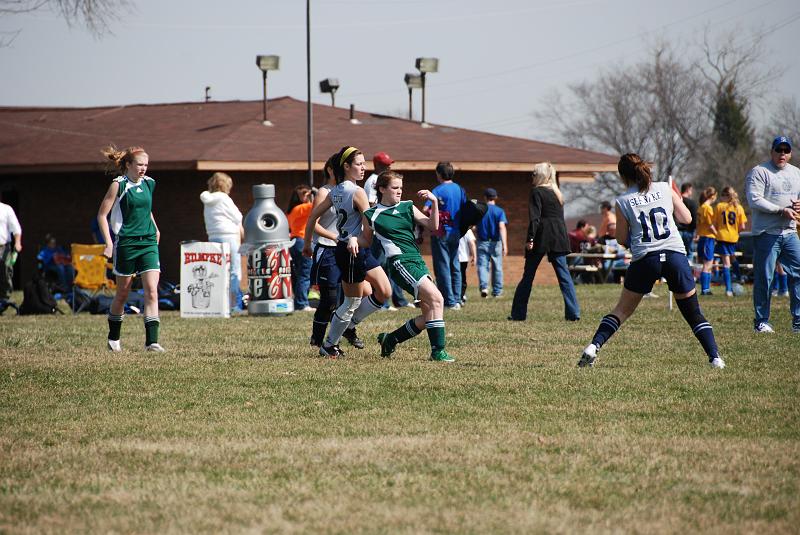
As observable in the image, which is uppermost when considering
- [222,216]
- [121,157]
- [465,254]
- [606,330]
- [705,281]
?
[121,157]

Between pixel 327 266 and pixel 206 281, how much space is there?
18.4 feet

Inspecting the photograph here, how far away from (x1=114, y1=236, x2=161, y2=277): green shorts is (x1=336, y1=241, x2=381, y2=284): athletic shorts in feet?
5.98

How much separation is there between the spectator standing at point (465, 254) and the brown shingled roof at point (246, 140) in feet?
15.9

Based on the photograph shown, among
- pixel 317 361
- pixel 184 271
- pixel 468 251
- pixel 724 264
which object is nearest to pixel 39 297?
pixel 184 271

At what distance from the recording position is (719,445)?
6.28 m

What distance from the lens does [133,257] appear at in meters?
10.8

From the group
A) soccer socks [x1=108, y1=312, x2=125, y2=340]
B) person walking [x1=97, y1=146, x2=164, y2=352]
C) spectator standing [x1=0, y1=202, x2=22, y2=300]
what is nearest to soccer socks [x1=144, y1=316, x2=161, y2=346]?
person walking [x1=97, y1=146, x2=164, y2=352]

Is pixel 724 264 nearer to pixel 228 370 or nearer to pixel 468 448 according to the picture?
pixel 228 370

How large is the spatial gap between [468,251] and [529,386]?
1296 centimetres

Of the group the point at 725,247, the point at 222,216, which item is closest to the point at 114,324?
the point at 222,216

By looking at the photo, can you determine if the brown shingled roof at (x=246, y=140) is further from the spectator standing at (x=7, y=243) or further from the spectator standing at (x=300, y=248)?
the spectator standing at (x=300, y=248)

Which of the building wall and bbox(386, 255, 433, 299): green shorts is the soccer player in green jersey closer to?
bbox(386, 255, 433, 299): green shorts

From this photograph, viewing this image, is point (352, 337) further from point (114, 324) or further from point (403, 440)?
point (403, 440)

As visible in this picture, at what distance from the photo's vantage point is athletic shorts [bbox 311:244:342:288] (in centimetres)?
1095
